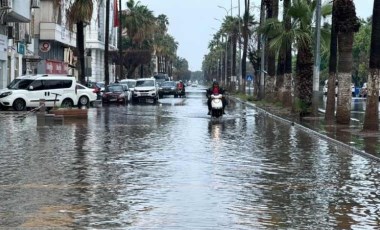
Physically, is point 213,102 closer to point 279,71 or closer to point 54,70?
point 279,71

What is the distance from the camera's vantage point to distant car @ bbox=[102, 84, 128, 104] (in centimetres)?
5038

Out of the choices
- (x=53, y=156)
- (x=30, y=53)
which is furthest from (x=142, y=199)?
(x=30, y=53)

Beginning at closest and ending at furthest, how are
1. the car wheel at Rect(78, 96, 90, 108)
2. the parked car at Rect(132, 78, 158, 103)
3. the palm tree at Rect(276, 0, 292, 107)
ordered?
the palm tree at Rect(276, 0, 292, 107) → the car wheel at Rect(78, 96, 90, 108) → the parked car at Rect(132, 78, 158, 103)

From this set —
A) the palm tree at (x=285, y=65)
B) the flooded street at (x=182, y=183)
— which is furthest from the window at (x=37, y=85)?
the flooded street at (x=182, y=183)

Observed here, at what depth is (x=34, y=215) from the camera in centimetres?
913

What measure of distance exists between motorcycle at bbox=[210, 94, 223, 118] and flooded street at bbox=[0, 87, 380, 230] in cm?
925

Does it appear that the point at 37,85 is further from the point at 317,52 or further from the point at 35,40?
the point at 35,40

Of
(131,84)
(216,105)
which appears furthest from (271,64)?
(131,84)

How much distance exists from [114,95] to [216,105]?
19957 millimetres

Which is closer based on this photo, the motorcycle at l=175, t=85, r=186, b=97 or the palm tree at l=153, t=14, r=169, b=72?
the motorcycle at l=175, t=85, r=186, b=97

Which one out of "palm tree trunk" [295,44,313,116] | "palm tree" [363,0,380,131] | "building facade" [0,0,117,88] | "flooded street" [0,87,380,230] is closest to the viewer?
"flooded street" [0,87,380,230]

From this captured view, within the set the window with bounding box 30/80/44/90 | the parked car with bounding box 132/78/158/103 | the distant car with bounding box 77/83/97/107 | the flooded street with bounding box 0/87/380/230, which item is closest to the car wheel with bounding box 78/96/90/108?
the distant car with bounding box 77/83/97/107

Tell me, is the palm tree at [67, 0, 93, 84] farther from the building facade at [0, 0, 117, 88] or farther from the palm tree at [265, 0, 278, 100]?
the palm tree at [265, 0, 278, 100]

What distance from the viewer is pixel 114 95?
50.3m
